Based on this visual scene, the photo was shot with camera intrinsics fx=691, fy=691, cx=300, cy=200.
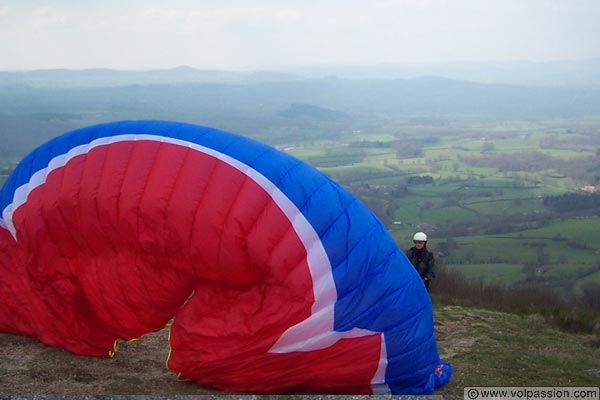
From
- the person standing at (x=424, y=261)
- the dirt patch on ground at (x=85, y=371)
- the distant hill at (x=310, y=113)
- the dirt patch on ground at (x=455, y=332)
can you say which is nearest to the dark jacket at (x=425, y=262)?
the person standing at (x=424, y=261)

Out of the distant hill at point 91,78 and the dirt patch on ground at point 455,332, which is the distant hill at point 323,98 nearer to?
the distant hill at point 91,78

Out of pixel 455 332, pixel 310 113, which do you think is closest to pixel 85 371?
pixel 455 332

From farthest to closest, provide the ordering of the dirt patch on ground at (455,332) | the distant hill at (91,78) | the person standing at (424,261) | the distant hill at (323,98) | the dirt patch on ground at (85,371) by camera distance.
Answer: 1. the distant hill at (91,78)
2. the distant hill at (323,98)
3. the person standing at (424,261)
4. the dirt patch on ground at (455,332)
5. the dirt patch on ground at (85,371)

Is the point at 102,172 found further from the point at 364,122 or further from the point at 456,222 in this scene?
the point at 364,122

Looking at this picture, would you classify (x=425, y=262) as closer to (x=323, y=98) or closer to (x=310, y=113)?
(x=310, y=113)

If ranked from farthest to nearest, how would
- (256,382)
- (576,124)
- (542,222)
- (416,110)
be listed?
(416,110) < (576,124) < (542,222) < (256,382)

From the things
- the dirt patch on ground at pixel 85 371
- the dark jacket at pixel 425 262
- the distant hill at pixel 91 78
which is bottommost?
the dirt patch on ground at pixel 85 371

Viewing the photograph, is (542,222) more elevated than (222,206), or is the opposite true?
(222,206)

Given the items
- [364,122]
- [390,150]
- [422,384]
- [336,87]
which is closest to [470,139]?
[390,150]

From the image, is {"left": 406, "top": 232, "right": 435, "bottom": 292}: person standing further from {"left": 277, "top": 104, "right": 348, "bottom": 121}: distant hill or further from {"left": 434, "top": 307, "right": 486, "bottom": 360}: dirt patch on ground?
{"left": 277, "top": 104, "right": 348, "bottom": 121}: distant hill
